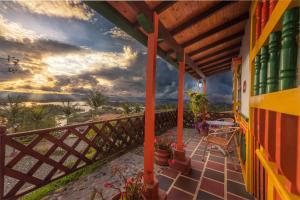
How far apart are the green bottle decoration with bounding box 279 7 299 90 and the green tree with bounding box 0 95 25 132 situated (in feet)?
82.8

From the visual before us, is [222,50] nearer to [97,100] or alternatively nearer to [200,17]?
[200,17]

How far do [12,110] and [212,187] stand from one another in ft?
80.4

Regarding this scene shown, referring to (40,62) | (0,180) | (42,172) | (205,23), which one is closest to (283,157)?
(205,23)

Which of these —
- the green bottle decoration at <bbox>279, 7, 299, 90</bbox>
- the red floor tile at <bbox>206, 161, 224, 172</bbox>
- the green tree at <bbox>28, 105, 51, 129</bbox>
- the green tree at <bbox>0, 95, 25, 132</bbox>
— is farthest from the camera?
the green tree at <bbox>28, 105, 51, 129</bbox>

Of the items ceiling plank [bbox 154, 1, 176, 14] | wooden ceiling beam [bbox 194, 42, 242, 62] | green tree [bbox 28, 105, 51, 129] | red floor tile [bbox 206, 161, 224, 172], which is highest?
wooden ceiling beam [bbox 194, 42, 242, 62]

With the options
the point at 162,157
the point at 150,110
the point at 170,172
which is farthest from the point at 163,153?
the point at 150,110

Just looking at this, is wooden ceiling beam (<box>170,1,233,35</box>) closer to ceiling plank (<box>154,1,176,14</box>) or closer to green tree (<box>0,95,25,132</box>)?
ceiling plank (<box>154,1,176,14</box>)

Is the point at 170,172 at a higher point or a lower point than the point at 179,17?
lower

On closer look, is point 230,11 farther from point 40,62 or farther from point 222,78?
point 222,78

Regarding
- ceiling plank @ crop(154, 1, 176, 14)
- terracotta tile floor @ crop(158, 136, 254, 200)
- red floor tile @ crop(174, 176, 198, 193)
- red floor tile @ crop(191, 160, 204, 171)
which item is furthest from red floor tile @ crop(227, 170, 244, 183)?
ceiling plank @ crop(154, 1, 176, 14)

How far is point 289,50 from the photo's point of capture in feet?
1.95

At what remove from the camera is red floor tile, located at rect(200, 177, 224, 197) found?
2180 mm

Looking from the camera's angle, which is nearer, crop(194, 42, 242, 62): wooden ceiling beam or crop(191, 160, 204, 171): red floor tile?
crop(191, 160, 204, 171): red floor tile

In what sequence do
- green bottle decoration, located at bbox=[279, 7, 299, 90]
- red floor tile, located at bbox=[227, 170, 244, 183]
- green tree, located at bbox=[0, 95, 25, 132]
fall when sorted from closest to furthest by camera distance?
green bottle decoration, located at bbox=[279, 7, 299, 90] → red floor tile, located at bbox=[227, 170, 244, 183] → green tree, located at bbox=[0, 95, 25, 132]
